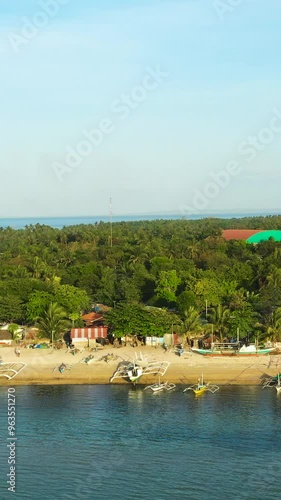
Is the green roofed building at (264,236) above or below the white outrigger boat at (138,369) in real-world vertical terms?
above

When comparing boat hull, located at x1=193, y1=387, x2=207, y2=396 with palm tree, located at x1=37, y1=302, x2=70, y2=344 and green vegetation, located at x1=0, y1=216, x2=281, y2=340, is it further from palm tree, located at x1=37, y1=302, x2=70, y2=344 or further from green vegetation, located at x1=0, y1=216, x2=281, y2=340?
palm tree, located at x1=37, y1=302, x2=70, y2=344

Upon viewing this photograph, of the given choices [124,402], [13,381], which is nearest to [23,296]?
[13,381]

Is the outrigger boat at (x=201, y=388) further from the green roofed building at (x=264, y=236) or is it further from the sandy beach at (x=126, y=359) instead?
the green roofed building at (x=264, y=236)

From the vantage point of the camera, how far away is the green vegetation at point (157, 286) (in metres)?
50.0

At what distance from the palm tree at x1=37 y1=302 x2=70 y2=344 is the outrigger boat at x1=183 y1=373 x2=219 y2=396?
484 inches

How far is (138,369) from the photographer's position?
43156 millimetres

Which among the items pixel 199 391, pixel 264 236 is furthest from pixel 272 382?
pixel 264 236

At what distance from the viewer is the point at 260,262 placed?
6850 cm

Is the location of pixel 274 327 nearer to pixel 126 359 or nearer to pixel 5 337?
pixel 126 359

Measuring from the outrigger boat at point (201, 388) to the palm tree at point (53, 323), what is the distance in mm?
12284

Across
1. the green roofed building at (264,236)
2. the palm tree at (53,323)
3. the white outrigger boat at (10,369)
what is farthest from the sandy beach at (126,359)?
the green roofed building at (264,236)

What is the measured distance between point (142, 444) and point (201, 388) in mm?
8459

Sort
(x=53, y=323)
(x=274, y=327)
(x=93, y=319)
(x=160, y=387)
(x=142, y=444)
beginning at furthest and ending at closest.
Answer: (x=93, y=319) < (x=53, y=323) < (x=274, y=327) < (x=160, y=387) < (x=142, y=444)

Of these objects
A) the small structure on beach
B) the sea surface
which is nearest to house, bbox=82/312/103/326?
the small structure on beach
